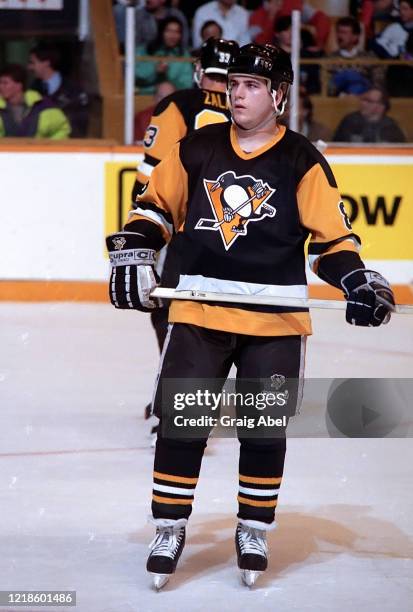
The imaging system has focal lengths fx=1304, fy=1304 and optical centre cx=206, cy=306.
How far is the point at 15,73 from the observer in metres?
8.00

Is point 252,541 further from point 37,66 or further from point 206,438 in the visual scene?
point 37,66

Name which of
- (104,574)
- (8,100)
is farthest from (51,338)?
(104,574)

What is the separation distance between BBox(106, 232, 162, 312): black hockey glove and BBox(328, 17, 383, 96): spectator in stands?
5.20 metres

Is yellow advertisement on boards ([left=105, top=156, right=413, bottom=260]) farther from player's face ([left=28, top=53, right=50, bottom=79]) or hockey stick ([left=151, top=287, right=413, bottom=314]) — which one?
hockey stick ([left=151, top=287, right=413, bottom=314])

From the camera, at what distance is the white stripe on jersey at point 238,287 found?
306 centimetres

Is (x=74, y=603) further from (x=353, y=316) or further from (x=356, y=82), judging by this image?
(x=356, y=82)

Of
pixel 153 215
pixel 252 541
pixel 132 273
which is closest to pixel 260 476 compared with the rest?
pixel 252 541

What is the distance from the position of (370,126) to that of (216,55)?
142 inches

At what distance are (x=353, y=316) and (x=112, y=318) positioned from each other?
4207 mm

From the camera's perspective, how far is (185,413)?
9.90 feet

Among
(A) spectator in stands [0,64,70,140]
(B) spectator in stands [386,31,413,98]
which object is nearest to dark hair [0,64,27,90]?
(A) spectator in stands [0,64,70,140]

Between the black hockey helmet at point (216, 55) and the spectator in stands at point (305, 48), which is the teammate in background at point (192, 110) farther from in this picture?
the spectator in stands at point (305, 48)

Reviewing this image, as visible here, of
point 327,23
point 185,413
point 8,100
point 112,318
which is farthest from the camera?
point 327,23

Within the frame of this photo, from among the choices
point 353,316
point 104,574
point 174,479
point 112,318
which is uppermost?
point 353,316
